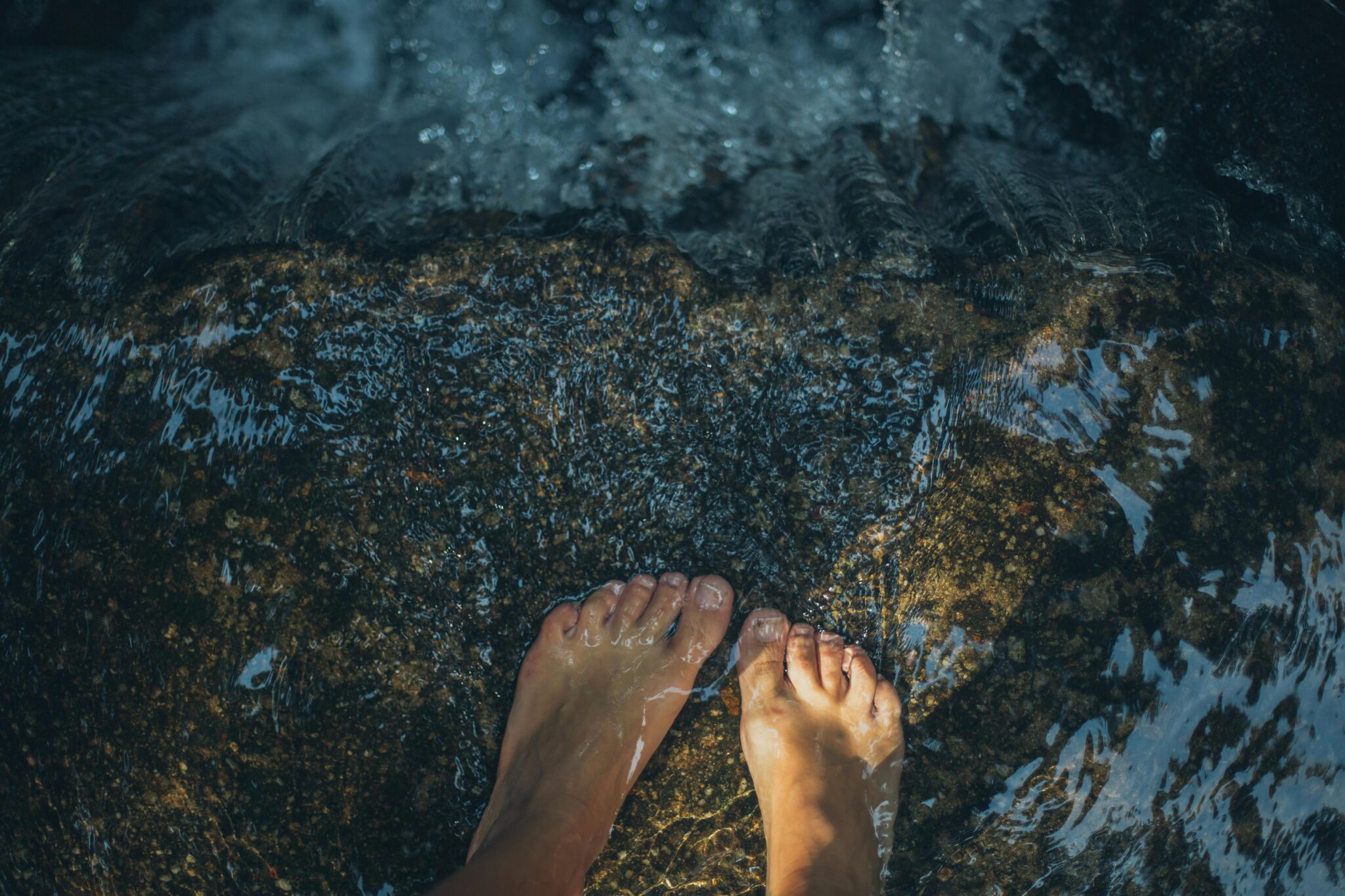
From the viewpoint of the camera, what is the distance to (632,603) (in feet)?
5.63

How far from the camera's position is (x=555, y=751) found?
5.44 feet

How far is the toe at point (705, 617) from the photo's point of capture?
1.67 metres

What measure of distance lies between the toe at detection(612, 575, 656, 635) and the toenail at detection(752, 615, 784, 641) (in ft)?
0.90

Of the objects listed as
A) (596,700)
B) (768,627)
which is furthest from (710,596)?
(596,700)

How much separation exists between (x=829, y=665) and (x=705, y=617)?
13.6 inches

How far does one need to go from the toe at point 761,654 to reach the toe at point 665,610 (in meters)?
0.17

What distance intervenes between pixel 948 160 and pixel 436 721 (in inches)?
83.6

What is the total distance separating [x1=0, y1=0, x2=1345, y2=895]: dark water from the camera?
1.56m

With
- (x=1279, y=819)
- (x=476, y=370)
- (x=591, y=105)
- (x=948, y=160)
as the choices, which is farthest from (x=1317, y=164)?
(x=476, y=370)

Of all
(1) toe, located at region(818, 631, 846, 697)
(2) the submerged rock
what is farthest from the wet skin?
(2) the submerged rock

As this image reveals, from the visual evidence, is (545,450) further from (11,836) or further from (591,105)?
(11,836)

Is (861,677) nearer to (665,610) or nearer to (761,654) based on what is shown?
(761,654)

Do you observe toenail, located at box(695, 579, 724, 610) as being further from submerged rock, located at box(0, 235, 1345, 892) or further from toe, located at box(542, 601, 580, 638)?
toe, located at box(542, 601, 580, 638)

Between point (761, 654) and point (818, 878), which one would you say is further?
point (761, 654)
